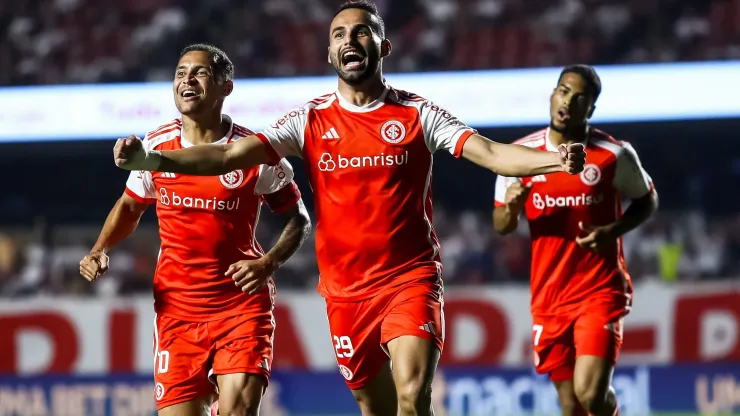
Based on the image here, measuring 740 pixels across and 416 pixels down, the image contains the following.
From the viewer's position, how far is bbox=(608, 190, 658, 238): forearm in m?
6.33

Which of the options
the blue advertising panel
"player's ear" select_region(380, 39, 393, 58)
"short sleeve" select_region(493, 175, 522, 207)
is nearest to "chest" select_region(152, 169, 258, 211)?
"player's ear" select_region(380, 39, 393, 58)

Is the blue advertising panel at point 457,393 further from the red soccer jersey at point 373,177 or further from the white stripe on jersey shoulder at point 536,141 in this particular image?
the red soccer jersey at point 373,177

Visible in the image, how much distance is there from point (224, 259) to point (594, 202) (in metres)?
2.17

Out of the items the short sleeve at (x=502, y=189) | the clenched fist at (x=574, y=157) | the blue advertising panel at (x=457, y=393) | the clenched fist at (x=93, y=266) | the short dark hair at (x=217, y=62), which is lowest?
the blue advertising panel at (x=457, y=393)

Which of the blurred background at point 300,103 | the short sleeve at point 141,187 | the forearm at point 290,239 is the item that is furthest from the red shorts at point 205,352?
the blurred background at point 300,103

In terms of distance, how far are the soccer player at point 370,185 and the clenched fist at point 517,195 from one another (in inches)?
33.5

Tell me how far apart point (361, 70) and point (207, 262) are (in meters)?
1.33

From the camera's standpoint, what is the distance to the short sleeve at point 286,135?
517 cm

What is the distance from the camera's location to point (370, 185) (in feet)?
17.0

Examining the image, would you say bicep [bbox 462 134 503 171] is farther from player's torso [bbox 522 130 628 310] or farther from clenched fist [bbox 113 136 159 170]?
player's torso [bbox 522 130 628 310]

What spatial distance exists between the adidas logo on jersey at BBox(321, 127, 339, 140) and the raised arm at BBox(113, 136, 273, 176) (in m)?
0.28

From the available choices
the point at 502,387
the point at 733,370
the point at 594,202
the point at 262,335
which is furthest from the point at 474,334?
the point at 262,335

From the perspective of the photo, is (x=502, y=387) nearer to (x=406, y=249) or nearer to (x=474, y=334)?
(x=474, y=334)

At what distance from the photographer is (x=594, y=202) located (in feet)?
21.1
